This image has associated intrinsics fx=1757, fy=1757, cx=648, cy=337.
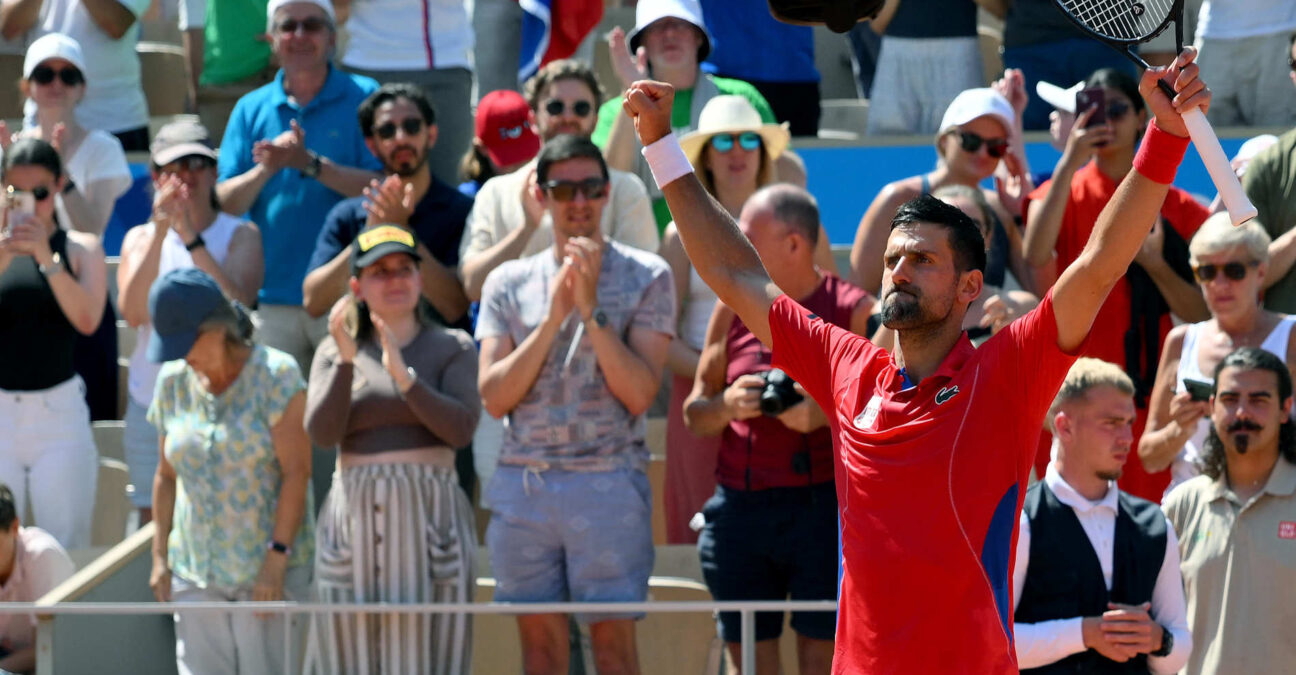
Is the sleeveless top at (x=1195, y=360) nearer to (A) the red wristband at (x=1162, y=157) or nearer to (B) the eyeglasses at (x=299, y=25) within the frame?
(A) the red wristband at (x=1162, y=157)

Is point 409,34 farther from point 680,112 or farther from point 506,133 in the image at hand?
point 680,112

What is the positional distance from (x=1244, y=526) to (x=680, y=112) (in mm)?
3009

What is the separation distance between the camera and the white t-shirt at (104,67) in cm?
898

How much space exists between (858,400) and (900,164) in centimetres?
519

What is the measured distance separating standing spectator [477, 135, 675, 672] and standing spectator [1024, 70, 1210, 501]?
163 centimetres

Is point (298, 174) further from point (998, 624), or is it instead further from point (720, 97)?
point (998, 624)

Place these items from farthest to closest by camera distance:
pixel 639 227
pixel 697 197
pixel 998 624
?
pixel 639 227 → pixel 697 197 → pixel 998 624

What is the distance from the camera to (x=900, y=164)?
8.66 metres

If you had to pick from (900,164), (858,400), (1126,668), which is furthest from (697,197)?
(900,164)

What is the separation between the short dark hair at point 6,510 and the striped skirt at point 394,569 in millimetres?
1120

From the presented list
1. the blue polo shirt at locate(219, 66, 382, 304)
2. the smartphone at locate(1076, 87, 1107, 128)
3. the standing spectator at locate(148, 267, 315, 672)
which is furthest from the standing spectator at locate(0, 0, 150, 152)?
the smartphone at locate(1076, 87, 1107, 128)

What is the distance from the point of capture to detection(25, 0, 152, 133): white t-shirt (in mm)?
8977

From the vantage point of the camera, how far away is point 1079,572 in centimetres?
478

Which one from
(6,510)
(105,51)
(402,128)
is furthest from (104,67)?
Result: (6,510)
